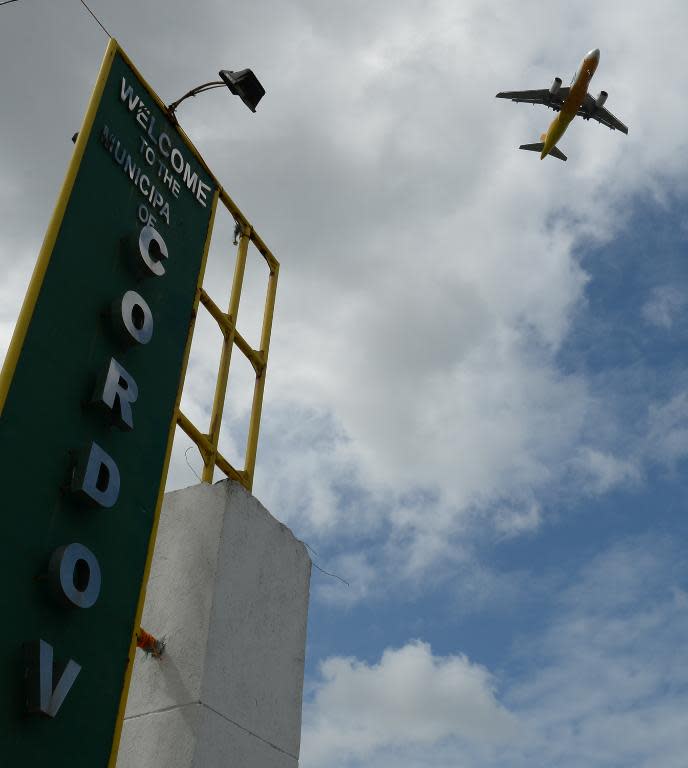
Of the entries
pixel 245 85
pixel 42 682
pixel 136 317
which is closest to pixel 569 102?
pixel 245 85

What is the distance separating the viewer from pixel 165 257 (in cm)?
1022

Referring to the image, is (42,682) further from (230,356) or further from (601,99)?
(601,99)

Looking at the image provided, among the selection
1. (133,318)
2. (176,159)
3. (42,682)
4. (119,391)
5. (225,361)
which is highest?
(176,159)

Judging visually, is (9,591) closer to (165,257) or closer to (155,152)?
(165,257)

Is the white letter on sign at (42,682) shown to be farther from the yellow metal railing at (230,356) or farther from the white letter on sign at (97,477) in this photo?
the yellow metal railing at (230,356)

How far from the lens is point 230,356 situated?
1148 cm

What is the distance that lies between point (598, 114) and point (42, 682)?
41.9 meters

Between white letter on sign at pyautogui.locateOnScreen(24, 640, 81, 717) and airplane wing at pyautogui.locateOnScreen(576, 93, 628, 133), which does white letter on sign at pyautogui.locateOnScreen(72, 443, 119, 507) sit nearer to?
white letter on sign at pyautogui.locateOnScreen(24, 640, 81, 717)

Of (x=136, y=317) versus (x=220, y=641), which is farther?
(x=136, y=317)

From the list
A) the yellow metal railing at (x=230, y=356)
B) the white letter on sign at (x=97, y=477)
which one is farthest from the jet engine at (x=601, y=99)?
the white letter on sign at (x=97, y=477)

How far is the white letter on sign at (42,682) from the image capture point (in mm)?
→ 6641

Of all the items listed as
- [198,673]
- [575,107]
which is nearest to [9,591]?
[198,673]

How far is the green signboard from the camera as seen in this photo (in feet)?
22.9

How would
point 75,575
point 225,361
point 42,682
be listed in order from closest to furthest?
point 42,682 < point 75,575 < point 225,361
